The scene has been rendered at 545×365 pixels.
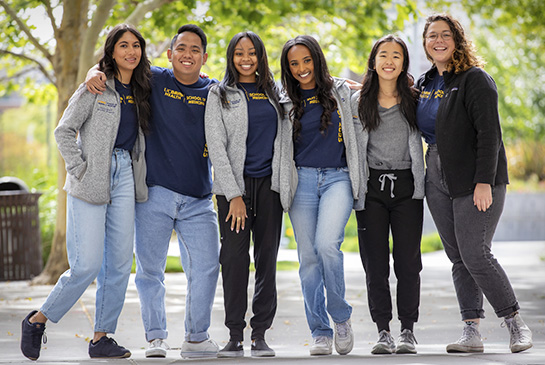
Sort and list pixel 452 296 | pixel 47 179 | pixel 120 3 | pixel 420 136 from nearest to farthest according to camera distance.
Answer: pixel 420 136 → pixel 452 296 → pixel 120 3 → pixel 47 179

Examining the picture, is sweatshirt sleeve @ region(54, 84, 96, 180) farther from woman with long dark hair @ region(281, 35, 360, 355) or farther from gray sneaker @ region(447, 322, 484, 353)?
gray sneaker @ region(447, 322, 484, 353)

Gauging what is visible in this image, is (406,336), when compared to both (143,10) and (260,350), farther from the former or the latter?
(143,10)

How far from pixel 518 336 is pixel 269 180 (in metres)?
1.88

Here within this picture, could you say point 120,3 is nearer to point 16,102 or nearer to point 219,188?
point 219,188

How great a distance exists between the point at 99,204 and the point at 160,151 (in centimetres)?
52

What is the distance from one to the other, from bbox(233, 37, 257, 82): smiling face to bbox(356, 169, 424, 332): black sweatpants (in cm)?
105

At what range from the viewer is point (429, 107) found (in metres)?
4.95

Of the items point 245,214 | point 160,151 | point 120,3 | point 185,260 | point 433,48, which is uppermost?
point 120,3

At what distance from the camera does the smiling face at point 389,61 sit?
4.98 meters

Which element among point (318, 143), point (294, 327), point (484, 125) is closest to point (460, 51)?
point (484, 125)

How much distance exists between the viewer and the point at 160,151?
4895 mm

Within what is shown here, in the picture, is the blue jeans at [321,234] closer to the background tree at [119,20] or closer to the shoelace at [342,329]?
the shoelace at [342,329]

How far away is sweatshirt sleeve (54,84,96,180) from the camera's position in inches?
185

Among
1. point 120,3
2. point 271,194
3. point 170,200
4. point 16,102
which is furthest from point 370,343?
point 16,102
